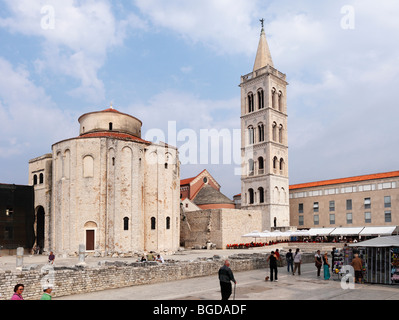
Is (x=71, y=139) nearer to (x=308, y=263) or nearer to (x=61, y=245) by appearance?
(x=61, y=245)

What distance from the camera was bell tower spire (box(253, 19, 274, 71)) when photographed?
6712 centimetres

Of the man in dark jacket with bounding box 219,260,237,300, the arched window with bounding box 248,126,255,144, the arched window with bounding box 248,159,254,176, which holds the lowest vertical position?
the man in dark jacket with bounding box 219,260,237,300

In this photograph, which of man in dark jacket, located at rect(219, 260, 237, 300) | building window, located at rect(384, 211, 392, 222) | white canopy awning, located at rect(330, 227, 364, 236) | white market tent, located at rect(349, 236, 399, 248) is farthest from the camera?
building window, located at rect(384, 211, 392, 222)

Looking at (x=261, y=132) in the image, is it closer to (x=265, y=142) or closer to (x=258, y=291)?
(x=265, y=142)

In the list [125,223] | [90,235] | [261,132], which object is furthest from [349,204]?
[90,235]

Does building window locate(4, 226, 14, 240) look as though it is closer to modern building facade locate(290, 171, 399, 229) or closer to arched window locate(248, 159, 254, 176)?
arched window locate(248, 159, 254, 176)

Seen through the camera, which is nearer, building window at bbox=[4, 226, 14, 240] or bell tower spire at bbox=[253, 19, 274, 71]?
building window at bbox=[4, 226, 14, 240]

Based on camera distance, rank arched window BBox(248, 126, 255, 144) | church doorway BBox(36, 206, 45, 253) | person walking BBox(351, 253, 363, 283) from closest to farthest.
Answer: person walking BBox(351, 253, 363, 283), church doorway BBox(36, 206, 45, 253), arched window BBox(248, 126, 255, 144)

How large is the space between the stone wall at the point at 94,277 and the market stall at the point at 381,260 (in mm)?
7828

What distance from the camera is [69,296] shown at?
14562 millimetres

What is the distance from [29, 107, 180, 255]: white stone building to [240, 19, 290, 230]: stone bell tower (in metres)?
21.6

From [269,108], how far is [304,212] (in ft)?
63.1

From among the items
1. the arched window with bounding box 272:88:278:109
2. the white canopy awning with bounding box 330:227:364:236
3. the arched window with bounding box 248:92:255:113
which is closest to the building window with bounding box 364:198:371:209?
the arched window with bounding box 272:88:278:109

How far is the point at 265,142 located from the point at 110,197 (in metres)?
31.2
